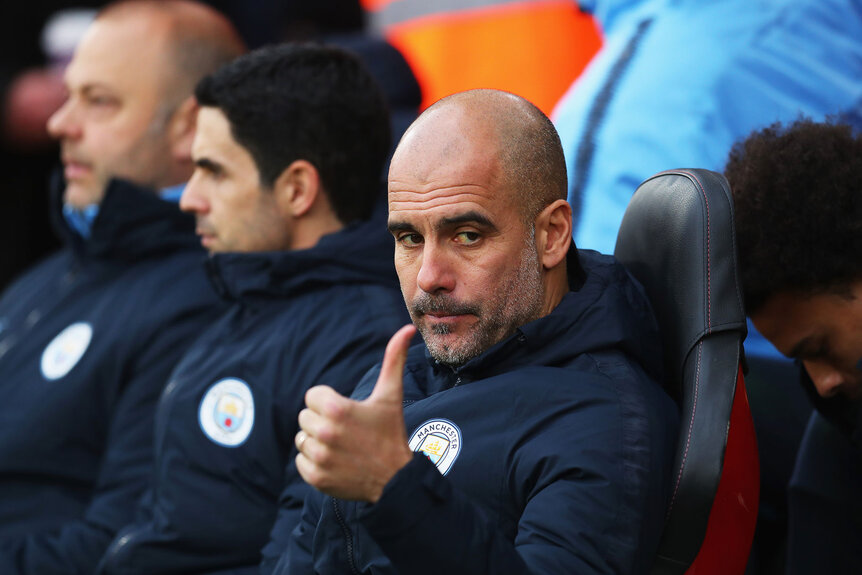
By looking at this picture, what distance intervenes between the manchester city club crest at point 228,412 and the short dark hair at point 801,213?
1.06 meters

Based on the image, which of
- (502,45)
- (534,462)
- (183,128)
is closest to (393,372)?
(534,462)

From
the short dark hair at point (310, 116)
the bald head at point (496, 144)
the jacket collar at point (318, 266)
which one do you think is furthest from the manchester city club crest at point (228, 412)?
the bald head at point (496, 144)

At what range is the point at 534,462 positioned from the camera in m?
1.66

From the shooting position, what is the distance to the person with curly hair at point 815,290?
1929 millimetres

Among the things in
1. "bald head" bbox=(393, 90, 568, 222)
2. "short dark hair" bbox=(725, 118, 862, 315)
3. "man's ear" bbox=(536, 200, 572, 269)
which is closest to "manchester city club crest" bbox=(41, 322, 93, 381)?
"bald head" bbox=(393, 90, 568, 222)

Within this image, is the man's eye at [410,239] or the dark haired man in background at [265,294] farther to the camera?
the dark haired man in background at [265,294]

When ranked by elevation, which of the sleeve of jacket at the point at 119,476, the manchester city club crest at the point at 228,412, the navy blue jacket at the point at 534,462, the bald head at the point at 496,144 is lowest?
the sleeve of jacket at the point at 119,476

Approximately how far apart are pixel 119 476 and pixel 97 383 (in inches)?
11.7

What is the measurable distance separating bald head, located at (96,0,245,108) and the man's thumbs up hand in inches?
85.7

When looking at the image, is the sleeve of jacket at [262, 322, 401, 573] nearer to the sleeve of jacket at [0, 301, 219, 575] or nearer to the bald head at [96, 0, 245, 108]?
the sleeve of jacket at [0, 301, 219, 575]

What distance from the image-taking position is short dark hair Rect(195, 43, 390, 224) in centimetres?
265

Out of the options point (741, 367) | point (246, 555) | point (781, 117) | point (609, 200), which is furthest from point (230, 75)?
point (741, 367)

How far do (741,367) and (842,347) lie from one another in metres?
0.28

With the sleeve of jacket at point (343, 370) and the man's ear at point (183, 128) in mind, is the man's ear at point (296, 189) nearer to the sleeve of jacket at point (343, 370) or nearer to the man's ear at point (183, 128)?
the sleeve of jacket at point (343, 370)
